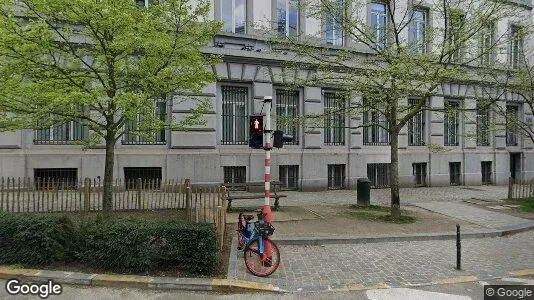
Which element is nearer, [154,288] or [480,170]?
[154,288]

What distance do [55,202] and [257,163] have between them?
27.2ft

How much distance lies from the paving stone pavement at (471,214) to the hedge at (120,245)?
911 centimetres

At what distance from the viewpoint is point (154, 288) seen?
19.0ft

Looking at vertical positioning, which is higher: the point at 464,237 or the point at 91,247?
the point at 91,247

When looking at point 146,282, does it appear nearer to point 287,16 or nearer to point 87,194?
point 87,194

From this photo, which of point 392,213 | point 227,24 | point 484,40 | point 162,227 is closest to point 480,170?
point 484,40

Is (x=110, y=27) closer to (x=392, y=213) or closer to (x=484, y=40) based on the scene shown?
(x=392, y=213)

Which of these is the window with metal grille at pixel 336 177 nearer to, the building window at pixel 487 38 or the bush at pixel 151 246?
the building window at pixel 487 38

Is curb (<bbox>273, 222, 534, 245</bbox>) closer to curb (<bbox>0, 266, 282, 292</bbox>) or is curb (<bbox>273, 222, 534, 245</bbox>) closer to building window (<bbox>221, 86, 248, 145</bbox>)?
curb (<bbox>0, 266, 282, 292</bbox>)

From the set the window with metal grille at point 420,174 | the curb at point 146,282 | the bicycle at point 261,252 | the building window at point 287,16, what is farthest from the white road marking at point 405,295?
the window with metal grille at point 420,174

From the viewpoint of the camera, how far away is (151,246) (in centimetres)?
625

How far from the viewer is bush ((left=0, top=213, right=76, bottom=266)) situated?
6.28m

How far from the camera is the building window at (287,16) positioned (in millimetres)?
16628

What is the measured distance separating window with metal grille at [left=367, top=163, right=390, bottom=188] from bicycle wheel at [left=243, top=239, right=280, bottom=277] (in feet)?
43.7
